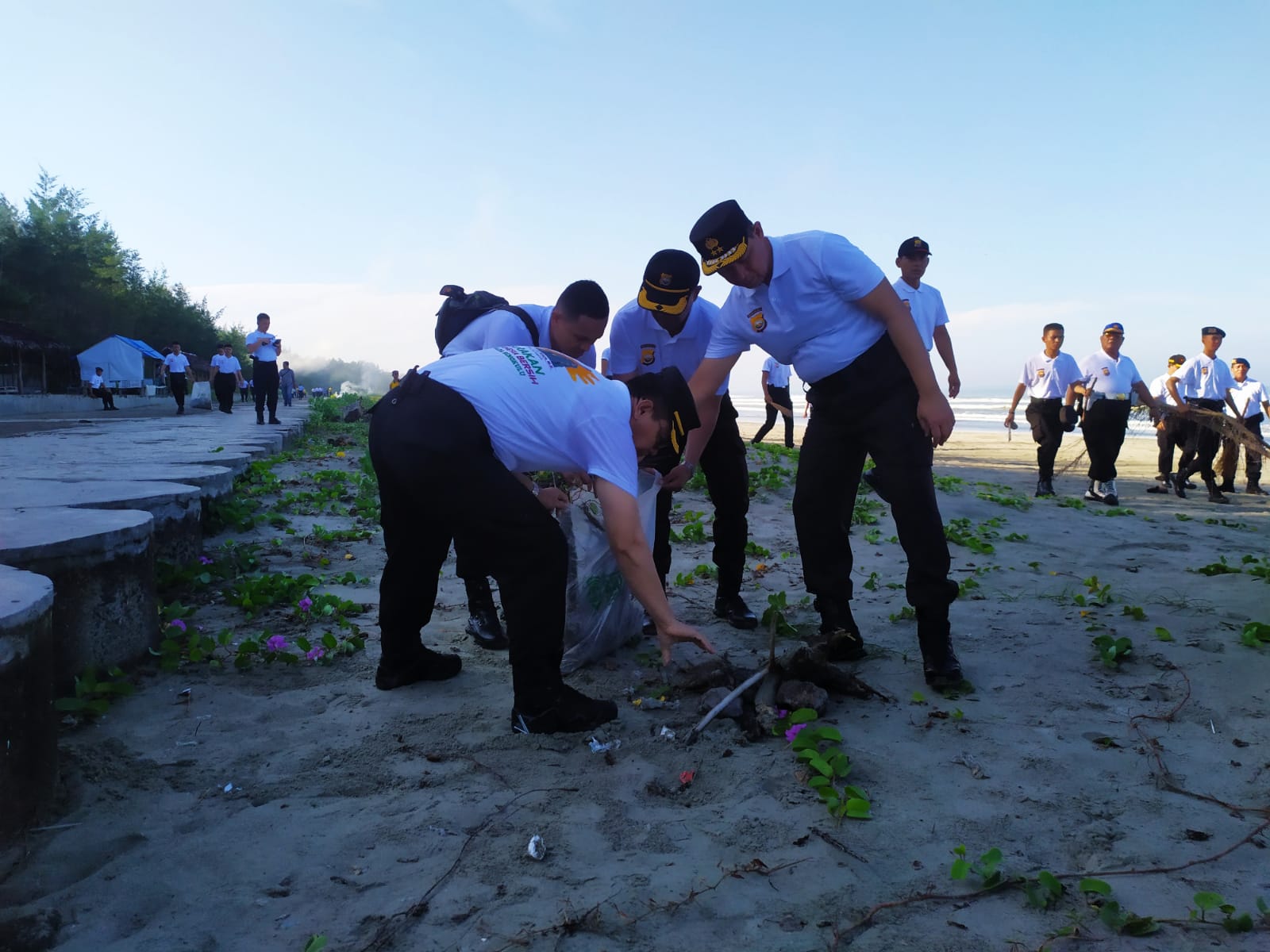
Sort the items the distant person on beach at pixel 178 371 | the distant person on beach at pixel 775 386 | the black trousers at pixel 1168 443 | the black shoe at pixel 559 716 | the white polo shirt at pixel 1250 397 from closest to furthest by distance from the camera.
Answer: the black shoe at pixel 559 716, the black trousers at pixel 1168 443, the white polo shirt at pixel 1250 397, the distant person on beach at pixel 775 386, the distant person on beach at pixel 178 371

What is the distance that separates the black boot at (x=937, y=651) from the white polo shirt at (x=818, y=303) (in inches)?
35.9

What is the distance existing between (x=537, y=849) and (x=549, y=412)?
1143 millimetres

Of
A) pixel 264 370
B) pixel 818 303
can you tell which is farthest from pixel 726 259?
pixel 264 370

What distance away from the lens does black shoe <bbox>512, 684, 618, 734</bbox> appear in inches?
99.5

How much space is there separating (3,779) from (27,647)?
0.93ft

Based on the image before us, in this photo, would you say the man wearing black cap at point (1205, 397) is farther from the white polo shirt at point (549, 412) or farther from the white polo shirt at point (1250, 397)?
the white polo shirt at point (549, 412)

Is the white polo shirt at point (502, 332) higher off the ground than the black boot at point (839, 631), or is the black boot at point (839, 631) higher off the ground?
the white polo shirt at point (502, 332)

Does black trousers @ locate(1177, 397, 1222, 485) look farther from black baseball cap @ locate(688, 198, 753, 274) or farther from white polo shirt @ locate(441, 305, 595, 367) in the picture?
white polo shirt @ locate(441, 305, 595, 367)

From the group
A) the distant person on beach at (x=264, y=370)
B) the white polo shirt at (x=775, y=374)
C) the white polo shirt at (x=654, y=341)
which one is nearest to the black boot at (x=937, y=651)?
the white polo shirt at (x=654, y=341)

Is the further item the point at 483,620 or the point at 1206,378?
the point at 1206,378

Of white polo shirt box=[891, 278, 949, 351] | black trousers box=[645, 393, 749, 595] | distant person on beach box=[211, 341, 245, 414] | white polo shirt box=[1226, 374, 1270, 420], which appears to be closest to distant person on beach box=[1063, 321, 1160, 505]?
white polo shirt box=[891, 278, 949, 351]

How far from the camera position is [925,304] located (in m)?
6.37

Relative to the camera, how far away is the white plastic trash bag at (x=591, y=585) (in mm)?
3127

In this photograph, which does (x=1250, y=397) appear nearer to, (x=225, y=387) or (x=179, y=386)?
(x=225, y=387)
